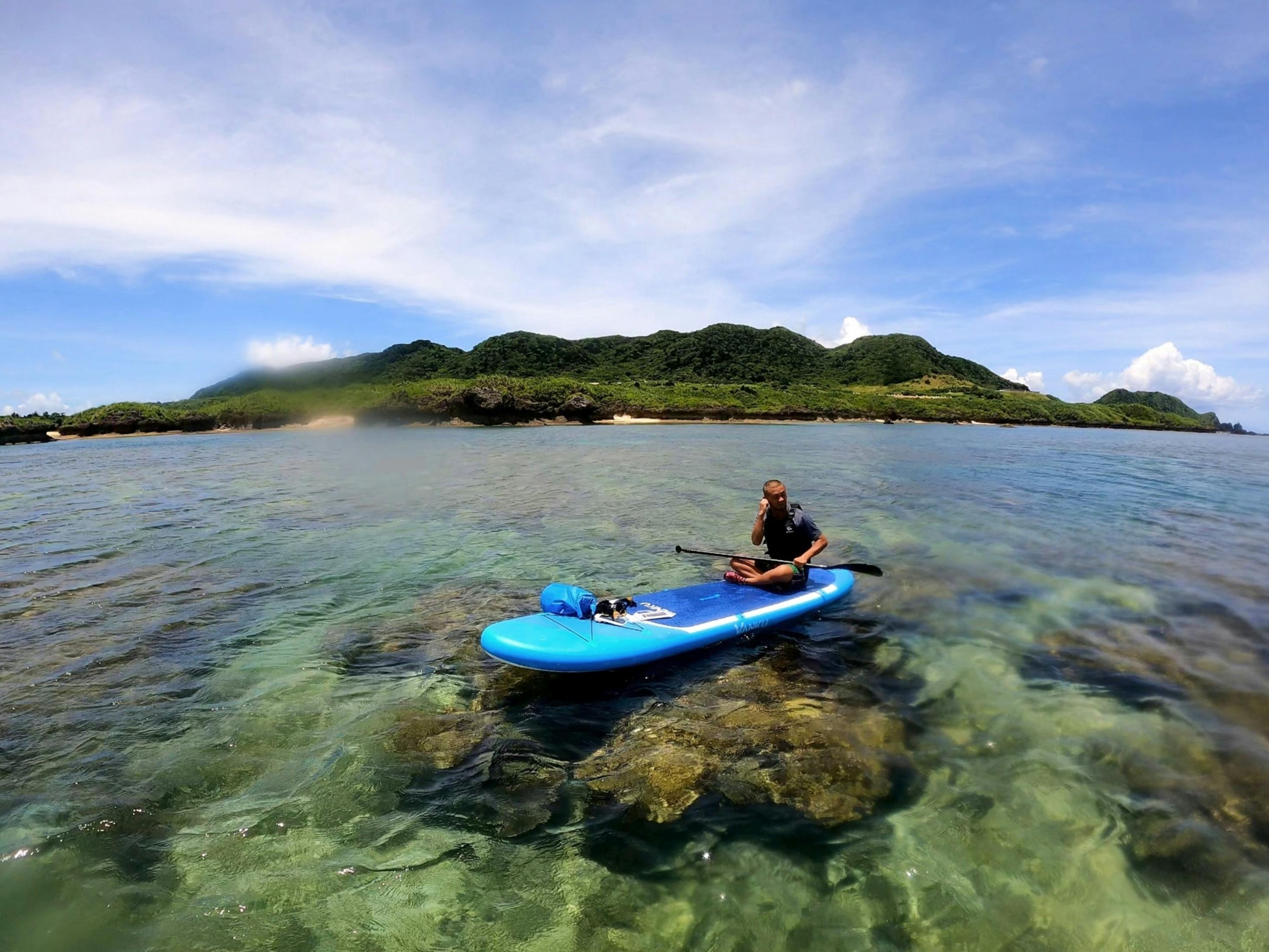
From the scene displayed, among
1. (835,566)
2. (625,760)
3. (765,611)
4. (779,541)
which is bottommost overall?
(625,760)

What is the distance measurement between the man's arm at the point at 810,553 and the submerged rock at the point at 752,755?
2735mm

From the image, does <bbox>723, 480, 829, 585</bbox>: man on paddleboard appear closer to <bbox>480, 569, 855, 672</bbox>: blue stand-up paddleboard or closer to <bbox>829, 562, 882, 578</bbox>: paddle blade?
<bbox>480, 569, 855, 672</bbox>: blue stand-up paddleboard

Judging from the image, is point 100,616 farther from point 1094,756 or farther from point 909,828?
point 1094,756

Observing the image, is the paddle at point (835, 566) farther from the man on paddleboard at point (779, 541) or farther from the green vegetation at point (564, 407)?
the green vegetation at point (564, 407)

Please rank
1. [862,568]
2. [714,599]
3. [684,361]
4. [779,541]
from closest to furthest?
[714,599] → [779,541] → [862,568] → [684,361]

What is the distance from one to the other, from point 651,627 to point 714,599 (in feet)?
5.08

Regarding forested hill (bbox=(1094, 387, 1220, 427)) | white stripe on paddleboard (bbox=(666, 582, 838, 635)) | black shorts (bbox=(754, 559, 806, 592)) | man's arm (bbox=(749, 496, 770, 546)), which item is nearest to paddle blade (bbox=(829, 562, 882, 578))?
white stripe on paddleboard (bbox=(666, 582, 838, 635))

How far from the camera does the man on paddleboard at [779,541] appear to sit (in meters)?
9.20

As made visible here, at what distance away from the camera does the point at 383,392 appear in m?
73.8

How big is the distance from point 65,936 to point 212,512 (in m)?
Answer: 16.5

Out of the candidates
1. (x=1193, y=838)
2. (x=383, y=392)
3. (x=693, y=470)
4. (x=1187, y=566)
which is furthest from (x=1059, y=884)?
Result: (x=383, y=392)

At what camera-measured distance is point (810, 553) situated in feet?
30.0

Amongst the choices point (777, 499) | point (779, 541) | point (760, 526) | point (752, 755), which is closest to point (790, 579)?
point (779, 541)

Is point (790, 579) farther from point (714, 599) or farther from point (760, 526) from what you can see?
point (714, 599)
